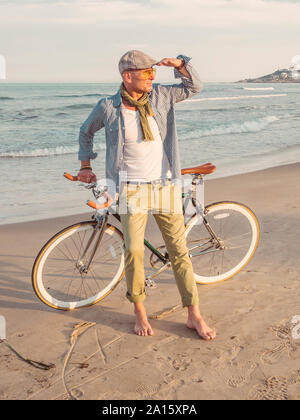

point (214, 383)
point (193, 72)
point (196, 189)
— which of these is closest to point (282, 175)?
point (196, 189)

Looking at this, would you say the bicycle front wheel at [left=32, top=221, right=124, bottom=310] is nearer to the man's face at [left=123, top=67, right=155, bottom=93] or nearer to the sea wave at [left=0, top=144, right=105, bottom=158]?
the man's face at [left=123, top=67, right=155, bottom=93]

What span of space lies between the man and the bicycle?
0.28 metres

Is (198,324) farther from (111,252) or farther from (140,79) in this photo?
(140,79)

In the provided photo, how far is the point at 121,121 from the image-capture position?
3.25 m

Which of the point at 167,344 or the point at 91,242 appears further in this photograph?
the point at 91,242

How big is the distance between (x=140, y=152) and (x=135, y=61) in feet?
2.00

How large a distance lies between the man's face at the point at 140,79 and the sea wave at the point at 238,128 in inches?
617

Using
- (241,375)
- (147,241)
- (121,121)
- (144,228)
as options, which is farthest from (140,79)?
(241,375)

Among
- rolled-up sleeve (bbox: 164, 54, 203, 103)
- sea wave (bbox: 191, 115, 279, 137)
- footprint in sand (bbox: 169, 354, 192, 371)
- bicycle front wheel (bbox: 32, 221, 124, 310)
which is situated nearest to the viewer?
footprint in sand (bbox: 169, 354, 192, 371)

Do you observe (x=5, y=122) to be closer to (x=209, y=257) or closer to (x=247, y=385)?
(x=209, y=257)

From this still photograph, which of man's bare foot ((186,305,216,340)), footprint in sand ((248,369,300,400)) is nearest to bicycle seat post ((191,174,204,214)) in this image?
man's bare foot ((186,305,216,340))

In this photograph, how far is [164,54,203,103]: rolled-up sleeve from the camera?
10.9 ft

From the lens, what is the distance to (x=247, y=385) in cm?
287
